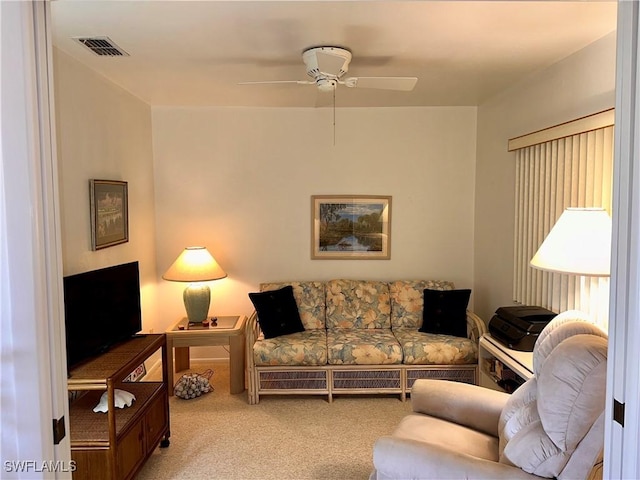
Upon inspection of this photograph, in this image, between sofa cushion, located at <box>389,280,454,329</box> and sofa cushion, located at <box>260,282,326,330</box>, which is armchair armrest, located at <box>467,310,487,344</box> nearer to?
sofa cushion, located at <box>389,280,454,329</box>

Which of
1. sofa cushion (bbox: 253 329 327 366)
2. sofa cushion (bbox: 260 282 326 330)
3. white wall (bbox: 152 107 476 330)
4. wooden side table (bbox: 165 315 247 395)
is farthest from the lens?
white wall (bbox: 152 107 476 330)

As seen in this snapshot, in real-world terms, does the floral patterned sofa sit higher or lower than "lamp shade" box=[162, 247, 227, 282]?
lower

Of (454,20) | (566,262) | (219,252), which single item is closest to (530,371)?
(566,262)

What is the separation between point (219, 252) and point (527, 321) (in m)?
2.81

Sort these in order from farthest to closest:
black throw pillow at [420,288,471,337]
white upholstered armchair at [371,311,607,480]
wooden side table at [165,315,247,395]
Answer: black throw pillow at [420,288,471,337] < wooden side table at [165,315,247,395] < white upholstered armchair at [371,311,607,480]

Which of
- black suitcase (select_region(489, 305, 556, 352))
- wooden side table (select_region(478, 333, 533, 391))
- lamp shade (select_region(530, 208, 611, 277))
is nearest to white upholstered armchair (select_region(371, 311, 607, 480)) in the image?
lamp shade (select_region(530, 208, 611, 277))

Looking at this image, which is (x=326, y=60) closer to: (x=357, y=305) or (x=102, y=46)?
(x=102, y=46)

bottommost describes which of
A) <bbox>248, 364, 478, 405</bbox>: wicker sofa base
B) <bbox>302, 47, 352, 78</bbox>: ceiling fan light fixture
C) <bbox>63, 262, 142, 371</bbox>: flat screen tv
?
<bbox>248, 364, 478, 405</bbox>: wicker sofa base

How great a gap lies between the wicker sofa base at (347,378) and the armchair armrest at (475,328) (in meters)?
0.25

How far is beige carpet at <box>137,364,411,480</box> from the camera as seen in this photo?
2.67m

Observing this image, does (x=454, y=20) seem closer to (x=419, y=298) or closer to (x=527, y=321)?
(x=527, y=321)

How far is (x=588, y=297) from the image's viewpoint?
2.57 m

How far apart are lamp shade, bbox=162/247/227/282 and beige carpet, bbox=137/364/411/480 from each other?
956mm

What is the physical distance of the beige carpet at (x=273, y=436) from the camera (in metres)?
2.67
